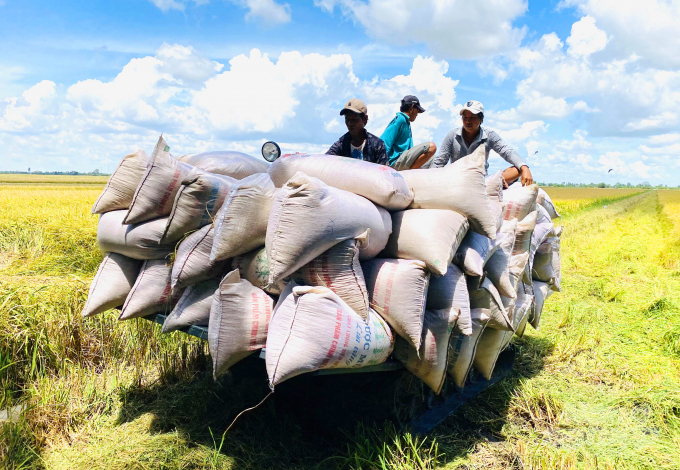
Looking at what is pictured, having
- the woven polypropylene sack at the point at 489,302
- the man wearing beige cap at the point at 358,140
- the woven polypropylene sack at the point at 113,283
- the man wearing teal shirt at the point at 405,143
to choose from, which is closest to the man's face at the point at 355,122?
the man wearing beige cap at the point at 358,140

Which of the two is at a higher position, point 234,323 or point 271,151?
point 271,151

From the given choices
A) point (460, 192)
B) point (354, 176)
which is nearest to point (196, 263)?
point (354, 176)

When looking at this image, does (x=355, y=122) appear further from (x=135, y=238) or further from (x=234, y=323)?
(x=234, y=323)

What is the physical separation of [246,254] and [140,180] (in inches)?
30.7

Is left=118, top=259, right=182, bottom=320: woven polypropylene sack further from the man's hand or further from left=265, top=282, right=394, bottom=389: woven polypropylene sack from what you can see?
the man's hand

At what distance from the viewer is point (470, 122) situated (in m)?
3.88

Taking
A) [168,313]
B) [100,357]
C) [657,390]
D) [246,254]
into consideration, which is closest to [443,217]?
[246,254]

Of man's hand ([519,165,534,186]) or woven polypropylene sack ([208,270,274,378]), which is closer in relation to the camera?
woven polypropylene sack ([208,270,274,378])

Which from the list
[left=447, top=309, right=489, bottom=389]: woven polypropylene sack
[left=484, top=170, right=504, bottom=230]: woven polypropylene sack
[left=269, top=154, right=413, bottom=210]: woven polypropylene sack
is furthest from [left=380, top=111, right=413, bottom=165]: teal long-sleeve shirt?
[left=447, top=309, right=489, bottom=389]: woven polypropylene sack

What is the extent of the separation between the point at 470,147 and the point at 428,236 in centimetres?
201

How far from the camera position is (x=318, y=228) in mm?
1973

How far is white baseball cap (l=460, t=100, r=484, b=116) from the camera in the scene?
380 centimetres

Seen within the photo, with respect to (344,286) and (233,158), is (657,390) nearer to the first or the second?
(344,286)

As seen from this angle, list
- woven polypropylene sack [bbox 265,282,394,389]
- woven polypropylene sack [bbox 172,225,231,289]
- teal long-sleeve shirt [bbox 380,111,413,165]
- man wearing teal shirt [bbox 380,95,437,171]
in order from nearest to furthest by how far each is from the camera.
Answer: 1. woven polypropylene sack [bbox 265,282,394,389]
2. woven polypropylene sack [bbox 172,225,231,289]
3. man wearing teal shirt [bbox 380,95,437,171]
4. teal long-sleeve shirt [bbox 380,111,413,165]
